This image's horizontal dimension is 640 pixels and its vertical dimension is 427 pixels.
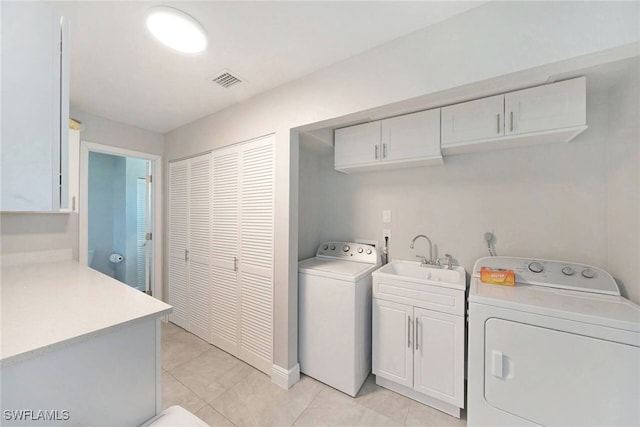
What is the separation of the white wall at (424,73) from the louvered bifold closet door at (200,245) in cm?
48

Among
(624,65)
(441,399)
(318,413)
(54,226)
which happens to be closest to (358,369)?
(318,413)

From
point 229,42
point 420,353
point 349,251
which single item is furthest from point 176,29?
point 420,353

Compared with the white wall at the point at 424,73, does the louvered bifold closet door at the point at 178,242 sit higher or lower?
lower

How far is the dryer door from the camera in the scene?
1.17 m

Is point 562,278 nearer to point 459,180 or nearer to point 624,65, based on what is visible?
point 459,180

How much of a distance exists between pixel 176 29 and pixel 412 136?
1697 mm

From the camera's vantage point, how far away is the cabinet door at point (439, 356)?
1597mm

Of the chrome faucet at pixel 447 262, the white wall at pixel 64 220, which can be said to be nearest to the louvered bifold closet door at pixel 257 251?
the chrome faucet at pixel 447 262

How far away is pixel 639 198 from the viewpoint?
1.33 m

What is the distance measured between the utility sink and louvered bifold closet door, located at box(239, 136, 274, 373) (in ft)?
3.09

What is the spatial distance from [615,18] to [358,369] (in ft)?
7.75

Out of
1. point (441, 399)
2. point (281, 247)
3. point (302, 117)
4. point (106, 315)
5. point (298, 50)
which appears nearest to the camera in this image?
point (106, 315)

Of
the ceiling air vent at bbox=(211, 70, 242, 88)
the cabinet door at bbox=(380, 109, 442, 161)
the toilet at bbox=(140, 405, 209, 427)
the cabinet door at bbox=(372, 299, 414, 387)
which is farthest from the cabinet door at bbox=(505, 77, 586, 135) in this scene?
the toilet at bbox=(140, 405, 209, 427)

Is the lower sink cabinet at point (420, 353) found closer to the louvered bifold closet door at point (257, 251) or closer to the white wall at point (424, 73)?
the white wall at point (424, 73)
